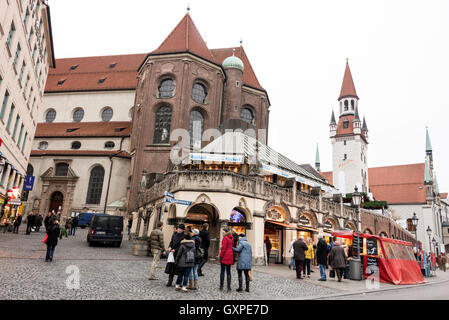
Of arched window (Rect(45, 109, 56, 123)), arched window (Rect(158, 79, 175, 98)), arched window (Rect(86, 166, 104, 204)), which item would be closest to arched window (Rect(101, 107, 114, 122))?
arched window (Rect(45, 109, 56, 123))

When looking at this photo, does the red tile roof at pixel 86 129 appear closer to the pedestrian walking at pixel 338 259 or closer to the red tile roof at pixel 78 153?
the red tile roof at pixel 78 153

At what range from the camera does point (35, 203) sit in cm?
4166

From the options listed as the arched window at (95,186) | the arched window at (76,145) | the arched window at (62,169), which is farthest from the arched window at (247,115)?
the arched window at (62,169)

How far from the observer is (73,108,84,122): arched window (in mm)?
50419

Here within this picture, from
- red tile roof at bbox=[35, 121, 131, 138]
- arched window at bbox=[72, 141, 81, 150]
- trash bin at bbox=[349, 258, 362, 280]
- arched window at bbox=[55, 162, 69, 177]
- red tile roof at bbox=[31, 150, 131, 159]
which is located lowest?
trash bin at bbox=[349, 258, 362, 280]

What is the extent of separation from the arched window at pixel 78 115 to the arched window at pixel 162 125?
1810 centimetres

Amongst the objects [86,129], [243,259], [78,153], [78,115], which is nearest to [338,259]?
[243,259]

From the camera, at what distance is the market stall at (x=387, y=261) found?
15.4m

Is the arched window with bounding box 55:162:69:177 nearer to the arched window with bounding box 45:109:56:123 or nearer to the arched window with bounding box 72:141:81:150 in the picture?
the arched window with bounding box 72:141:81:150
